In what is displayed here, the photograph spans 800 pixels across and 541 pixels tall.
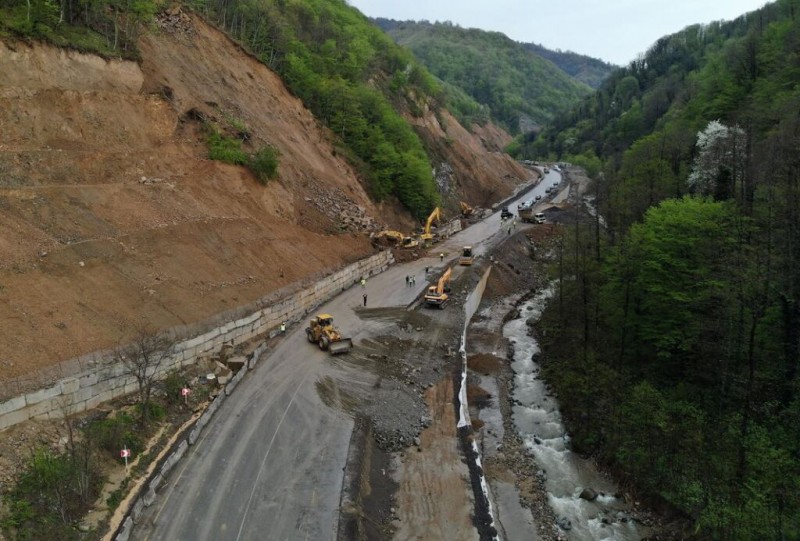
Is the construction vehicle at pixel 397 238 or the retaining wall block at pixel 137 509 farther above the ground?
the construction vehicle at pixel 397 238

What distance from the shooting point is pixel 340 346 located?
28906 millimetres

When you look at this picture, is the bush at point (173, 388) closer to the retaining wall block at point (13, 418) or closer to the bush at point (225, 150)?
the retaining wall block at point (13, 418)

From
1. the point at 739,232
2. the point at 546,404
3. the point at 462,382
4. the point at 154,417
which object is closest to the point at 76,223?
the point at 154,417

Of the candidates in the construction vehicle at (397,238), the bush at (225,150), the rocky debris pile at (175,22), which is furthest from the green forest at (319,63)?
the construction vehicle at (397,238)

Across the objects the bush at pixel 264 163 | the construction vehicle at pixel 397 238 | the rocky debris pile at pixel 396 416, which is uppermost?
the bush at pixel 264 163

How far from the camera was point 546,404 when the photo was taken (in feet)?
98.2

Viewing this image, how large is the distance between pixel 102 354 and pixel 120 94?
62.6 feet

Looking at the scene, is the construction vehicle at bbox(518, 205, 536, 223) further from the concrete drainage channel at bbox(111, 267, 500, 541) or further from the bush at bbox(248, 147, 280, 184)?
the concrete drainage channel at bbox(111, 267, 500, 541)

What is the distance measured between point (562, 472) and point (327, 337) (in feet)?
41.6

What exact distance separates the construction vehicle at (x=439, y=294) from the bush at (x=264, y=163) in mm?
13468

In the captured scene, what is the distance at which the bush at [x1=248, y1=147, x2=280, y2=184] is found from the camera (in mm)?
38469

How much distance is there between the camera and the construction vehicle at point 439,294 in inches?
1490

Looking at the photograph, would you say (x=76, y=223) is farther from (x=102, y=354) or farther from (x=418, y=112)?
(x=418, y=112)

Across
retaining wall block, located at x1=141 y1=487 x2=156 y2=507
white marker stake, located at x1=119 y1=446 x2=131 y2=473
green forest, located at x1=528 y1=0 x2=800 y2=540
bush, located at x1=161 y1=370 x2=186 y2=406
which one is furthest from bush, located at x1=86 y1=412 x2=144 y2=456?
green forest, located at x1=528 y1=0 x2=800 y2=540
